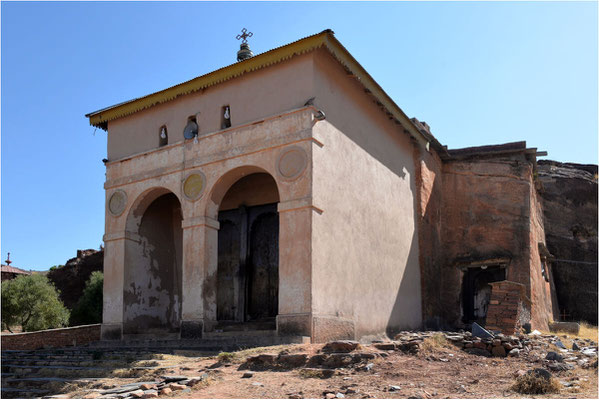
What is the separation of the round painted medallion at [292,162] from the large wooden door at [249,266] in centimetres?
321

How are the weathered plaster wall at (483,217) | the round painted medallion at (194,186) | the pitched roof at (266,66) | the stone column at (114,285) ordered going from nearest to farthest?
the pitched roof at (266,66) → the round painted medallion at (194,186) → the stone column at (114,285) → the weathered plaster wall at (483,217)

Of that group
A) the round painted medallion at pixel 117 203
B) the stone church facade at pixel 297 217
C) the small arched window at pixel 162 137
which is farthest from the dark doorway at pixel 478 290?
the round painted medallion at pixel 117 203

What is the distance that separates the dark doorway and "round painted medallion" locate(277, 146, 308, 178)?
32.5 ft

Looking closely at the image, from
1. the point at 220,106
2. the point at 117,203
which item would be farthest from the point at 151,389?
the point at 117,203

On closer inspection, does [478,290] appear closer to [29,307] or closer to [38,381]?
[38,381]

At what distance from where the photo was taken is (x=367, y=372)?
30.6 ft

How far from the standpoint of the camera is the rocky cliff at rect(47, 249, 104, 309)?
3656 cm

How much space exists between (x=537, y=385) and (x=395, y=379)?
2.03 metres

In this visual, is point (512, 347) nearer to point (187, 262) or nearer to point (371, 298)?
point (371, 298)

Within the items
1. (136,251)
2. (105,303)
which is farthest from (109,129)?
(105,303)

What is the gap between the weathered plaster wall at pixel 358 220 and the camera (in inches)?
525

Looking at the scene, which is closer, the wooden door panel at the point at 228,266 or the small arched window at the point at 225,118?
the small arched window at the point at 225,118

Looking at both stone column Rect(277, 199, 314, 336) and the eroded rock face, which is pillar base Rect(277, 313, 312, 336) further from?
the eroded rock face

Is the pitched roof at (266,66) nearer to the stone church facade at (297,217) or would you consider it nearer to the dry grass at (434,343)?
the stone church facade at (297,217)
